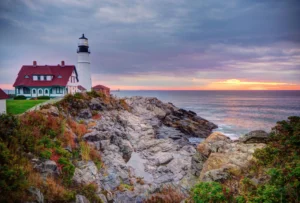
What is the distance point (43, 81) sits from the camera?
39875mm

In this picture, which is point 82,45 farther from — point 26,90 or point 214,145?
point 214,145

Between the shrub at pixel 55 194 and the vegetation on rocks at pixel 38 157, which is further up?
the vegetation on rocks at pixel 38 157

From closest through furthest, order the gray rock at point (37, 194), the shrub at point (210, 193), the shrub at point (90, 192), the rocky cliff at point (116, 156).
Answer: the shrub at point (210, 193) → the gray rock at point (37, 194) → the shrub at point (90, 192) → the rocky cliff at point (116, 156)

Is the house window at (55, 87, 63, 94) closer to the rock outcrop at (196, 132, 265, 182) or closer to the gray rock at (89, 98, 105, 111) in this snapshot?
the gray rock at (89, 98, 105, 111)

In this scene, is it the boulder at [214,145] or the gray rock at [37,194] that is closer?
the gray rock at [37,194]

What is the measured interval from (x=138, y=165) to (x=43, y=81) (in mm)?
31941

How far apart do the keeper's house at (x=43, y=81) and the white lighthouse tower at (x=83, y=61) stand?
2690mm

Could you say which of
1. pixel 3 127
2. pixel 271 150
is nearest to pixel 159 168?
pixel 271 150

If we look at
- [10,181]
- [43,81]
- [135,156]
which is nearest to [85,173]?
[10,181]

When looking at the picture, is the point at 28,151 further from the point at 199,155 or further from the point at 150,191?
the point at 199,155

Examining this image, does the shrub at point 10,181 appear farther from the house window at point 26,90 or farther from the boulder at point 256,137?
the house window at point 26,90

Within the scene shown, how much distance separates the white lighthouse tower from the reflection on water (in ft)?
102

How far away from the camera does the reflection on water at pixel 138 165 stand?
14.8 m

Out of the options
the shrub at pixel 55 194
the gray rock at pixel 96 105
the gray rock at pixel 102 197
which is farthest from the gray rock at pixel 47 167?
the gray rock at pixel 96 105
